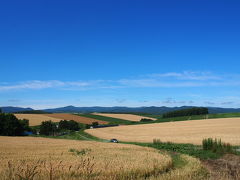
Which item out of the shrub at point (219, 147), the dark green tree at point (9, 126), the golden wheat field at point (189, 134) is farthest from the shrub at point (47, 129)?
the shrub at point (219, 147)

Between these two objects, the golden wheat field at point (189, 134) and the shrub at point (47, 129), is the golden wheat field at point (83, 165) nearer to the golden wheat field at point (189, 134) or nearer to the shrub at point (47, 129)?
the golden wheat field at point (189, 134)

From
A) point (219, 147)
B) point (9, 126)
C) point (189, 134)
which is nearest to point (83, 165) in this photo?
point (219, 147)

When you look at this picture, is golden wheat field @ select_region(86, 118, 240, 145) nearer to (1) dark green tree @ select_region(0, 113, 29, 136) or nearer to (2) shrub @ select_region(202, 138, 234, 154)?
(2) shrub @ select_region(202, 138, 234, 154)

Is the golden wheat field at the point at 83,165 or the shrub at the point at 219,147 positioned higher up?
the golden wheat field at the point at 83,165

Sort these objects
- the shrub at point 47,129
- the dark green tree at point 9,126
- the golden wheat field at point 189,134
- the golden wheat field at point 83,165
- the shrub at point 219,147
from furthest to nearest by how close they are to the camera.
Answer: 1. the shrub at point 47,129
2. the dark green tree at point 9,126
3. the golden wheat field at point 189,134
4. the shrub at point 219,147
5. the golden wheat field at point 83,165

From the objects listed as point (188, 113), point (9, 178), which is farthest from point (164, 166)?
point (188, 113)

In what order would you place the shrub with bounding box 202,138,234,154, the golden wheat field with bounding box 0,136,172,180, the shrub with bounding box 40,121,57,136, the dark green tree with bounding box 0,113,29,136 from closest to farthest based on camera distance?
1. the golden wheat field with bounding box 0,136,172,180
2. the shrub with bounding box 202,138,234,154
3. the dark green tree with bounding box 0,113,29,136
4. the shrub with bounding box 40,121,57,136

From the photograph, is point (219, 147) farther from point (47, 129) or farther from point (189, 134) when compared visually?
point (47, 129)

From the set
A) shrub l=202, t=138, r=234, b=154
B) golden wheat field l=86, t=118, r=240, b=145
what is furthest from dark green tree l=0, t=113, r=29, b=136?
shrub l=202, t=138, r=234, b=154

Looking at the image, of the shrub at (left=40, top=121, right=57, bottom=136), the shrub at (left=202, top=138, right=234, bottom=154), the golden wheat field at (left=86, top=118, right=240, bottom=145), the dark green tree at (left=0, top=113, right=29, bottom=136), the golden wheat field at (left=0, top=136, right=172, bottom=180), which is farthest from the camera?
the shrub at (left=40, top=121, right=57, bottom=136)

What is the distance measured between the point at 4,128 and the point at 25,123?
418 inches

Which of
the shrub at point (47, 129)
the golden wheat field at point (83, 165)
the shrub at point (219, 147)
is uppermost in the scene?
the golden wheat field at point (83, 165)

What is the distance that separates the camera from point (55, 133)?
10925 cm

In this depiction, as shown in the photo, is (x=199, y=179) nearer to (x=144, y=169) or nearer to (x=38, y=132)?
(x=144, y=169)
